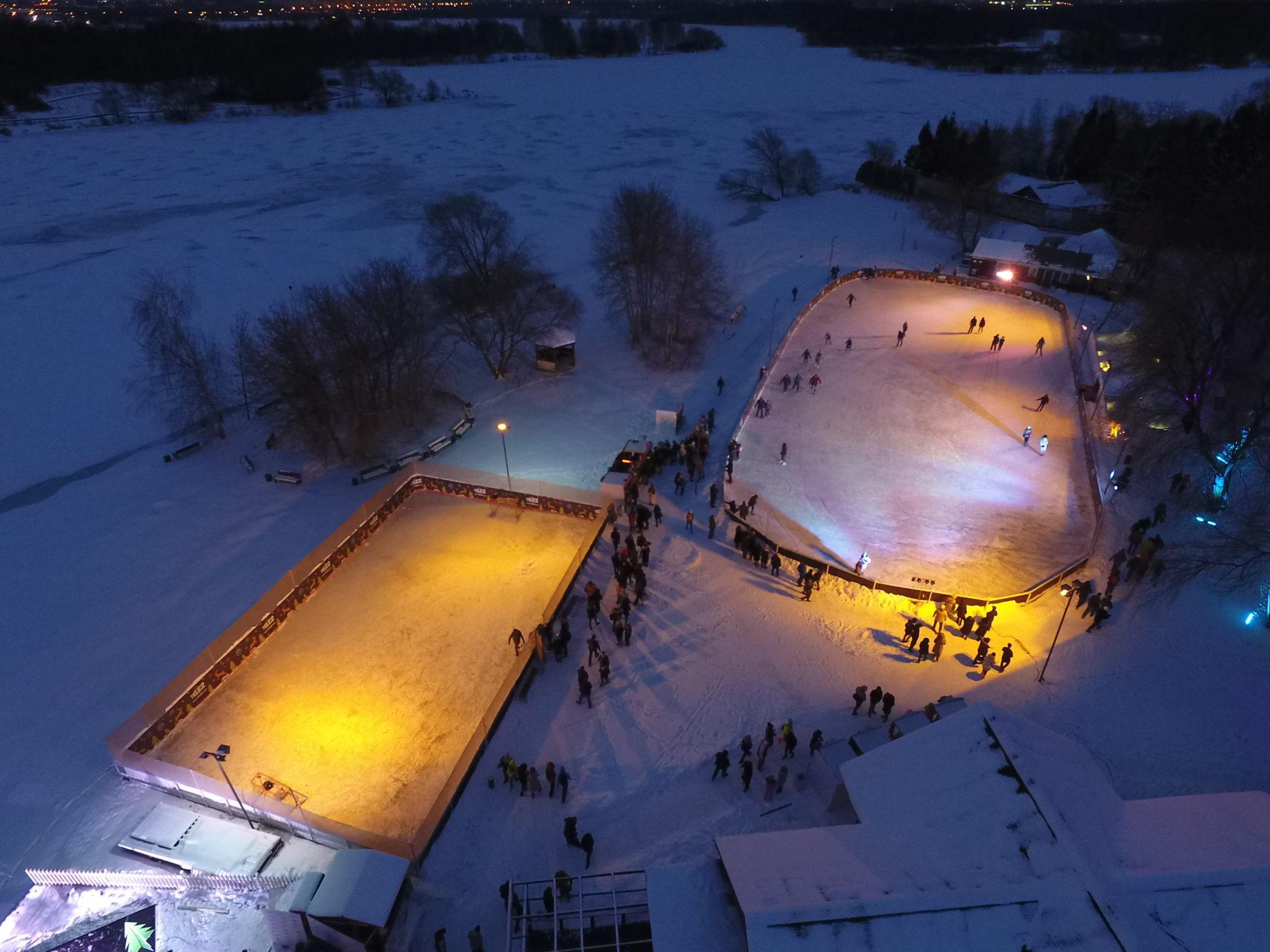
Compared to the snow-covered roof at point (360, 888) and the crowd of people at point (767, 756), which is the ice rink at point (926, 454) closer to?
the crowd of people at point (767, 756)

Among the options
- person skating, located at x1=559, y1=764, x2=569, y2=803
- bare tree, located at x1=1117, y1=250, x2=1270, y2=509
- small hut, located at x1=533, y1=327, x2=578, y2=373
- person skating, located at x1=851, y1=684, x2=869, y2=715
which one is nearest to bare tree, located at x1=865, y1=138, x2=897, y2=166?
bare tree, located at x1=1117, y1=250, x2=1270, y2=509

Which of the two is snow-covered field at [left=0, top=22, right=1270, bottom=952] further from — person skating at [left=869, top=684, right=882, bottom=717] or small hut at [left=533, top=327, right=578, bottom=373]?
small hut at [left=533, top=327, right=578, bottom=373]

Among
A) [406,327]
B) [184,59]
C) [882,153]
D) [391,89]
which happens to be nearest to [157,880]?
[406,327]

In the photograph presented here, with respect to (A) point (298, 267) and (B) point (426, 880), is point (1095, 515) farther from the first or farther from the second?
(A) point (298, 267)

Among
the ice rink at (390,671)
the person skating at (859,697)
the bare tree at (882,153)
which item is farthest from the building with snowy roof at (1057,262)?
the person skating at (859,697)

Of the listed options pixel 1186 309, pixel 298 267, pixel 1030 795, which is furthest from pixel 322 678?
pixel 298 267
